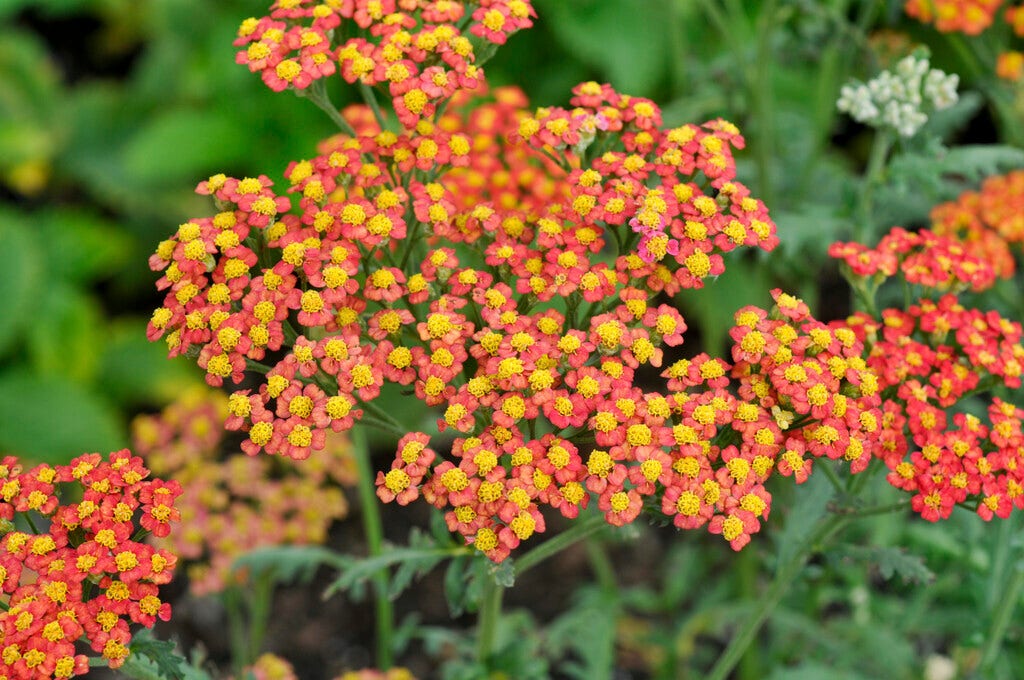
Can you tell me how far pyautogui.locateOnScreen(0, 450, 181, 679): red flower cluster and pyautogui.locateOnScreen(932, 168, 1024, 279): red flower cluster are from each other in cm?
170

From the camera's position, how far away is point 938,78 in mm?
2137

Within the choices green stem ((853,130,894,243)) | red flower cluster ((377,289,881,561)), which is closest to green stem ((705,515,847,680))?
red flower cluster ((377,289,881,561))

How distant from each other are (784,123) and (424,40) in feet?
5.90

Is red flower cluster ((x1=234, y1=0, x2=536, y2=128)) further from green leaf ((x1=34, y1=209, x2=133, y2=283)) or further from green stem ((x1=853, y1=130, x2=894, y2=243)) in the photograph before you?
green leaf ((x1=34, y1=209, x2=133, y2=283))

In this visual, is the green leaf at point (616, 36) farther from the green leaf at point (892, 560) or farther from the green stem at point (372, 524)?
the green leaf at point (892, 560)

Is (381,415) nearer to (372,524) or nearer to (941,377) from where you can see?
→ (372,524)

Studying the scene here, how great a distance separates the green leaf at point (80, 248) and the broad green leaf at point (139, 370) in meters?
0.31

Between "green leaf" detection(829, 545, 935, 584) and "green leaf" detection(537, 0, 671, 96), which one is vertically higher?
"green leaf" detection(537, 0, 671, 96)

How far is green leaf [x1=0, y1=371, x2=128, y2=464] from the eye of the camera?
3.98 metres

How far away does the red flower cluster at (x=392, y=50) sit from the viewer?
1753mm

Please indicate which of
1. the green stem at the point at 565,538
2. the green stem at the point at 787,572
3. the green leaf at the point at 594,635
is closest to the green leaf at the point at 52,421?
the green leaf at the point at 594,635

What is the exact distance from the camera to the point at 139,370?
14.3ft

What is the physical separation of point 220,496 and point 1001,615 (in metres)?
1.76

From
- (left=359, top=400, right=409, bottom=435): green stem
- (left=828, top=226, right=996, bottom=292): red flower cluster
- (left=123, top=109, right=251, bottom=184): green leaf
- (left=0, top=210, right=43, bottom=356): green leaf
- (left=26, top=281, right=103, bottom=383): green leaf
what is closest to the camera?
(left=359, top=400, right=409, bottom=435): green stem
